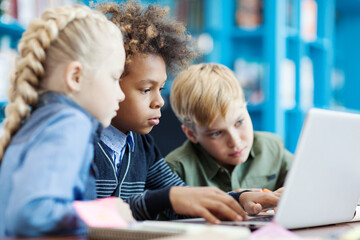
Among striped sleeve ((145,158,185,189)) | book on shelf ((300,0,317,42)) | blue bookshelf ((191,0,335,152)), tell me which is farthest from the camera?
book on shelf ((300,0,317,42))

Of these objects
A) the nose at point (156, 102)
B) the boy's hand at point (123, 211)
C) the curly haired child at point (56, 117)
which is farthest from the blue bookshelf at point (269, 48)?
the boy's hand at point (123, 211)

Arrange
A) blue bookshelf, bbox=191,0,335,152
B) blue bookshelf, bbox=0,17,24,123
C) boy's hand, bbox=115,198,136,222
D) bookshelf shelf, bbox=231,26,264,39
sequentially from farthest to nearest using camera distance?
1. bookshelf shelf, bbox=231,26,264,39
2. blue bookshelf, bbox=191,0,335,152
3. blue bookshelf, bbox=0,17,24,123
4. boy's hand, bbox=115,198,136,222

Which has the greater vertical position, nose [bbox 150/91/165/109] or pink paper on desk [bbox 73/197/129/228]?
nose [bbox 150/91/165/109]

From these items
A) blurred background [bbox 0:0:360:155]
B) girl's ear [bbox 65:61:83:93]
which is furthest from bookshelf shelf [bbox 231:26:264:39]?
girl's ear [bbox 65:61:83:93]

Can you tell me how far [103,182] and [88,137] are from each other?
1.50ft

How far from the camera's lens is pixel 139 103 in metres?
1.35

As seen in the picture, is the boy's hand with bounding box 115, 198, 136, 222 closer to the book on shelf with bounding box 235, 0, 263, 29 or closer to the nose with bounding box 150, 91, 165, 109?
the nose with bounding box 150, 91, 165, 109

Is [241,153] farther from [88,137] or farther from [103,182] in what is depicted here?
[88,137]

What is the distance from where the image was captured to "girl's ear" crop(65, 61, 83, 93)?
2.93 feet

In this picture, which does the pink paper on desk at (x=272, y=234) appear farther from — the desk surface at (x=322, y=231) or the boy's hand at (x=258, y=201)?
the boy's hand at (x=258, y=201)

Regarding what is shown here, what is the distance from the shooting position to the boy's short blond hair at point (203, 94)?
162cm

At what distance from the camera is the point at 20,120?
0.90 meters

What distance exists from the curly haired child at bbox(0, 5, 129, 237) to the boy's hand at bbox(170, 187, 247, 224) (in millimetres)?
159

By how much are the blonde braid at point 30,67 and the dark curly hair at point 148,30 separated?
403mm
